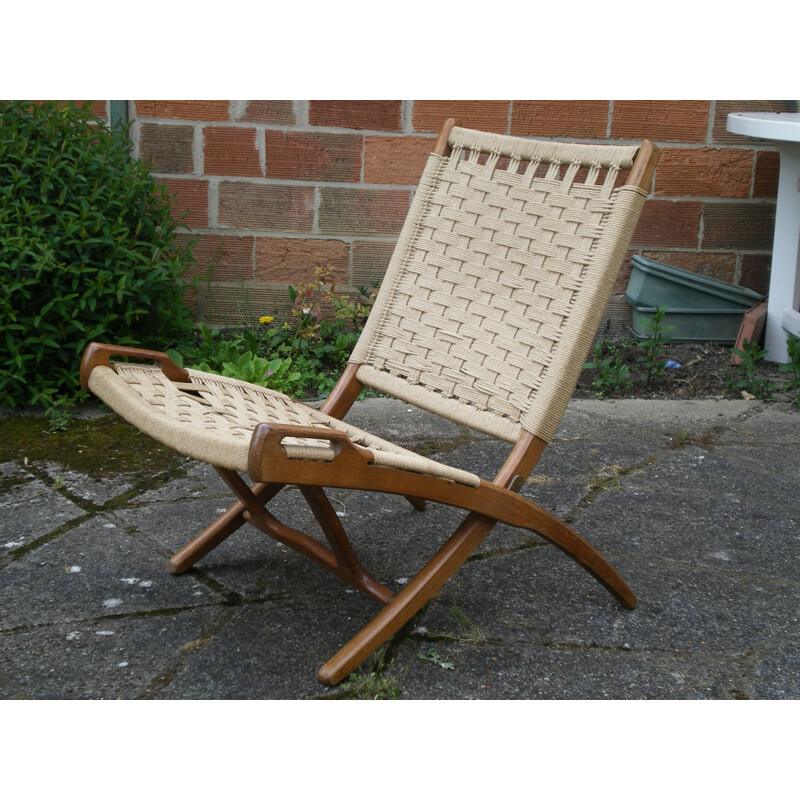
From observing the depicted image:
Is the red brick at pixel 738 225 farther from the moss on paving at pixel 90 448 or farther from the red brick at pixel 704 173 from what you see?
the moss on paving at pixel 90 448

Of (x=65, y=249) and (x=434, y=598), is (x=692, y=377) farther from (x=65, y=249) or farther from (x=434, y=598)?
(x=65, y=249)

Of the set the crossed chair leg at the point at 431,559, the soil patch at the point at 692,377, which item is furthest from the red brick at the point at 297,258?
the crossed chair leg at the point at 431,559

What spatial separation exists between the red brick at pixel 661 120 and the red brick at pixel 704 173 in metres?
0.07

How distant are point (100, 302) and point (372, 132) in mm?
1361

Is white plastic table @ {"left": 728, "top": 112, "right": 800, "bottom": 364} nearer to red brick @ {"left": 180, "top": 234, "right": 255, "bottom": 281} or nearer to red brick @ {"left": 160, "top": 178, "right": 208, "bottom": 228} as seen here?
red brick @ {"left": 180, "top": 234, "right": 255, "bottom": 281}

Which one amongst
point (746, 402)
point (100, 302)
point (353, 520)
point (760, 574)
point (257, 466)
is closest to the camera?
point (257, 466)

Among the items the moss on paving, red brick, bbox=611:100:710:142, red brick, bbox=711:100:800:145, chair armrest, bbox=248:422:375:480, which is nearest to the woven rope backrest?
chair armrest, bbox=248:422:375:480

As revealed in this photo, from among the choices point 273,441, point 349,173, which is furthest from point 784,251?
point 273,441

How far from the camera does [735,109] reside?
3822 millimetres

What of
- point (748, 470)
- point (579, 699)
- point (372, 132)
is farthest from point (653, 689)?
point (372, 132)

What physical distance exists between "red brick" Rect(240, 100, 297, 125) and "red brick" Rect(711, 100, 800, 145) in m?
1.80

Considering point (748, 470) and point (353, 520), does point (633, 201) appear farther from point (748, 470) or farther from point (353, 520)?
point (748, 470)

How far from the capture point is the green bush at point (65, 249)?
9.70 ft

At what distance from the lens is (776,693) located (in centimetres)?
176
